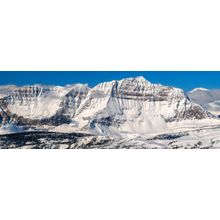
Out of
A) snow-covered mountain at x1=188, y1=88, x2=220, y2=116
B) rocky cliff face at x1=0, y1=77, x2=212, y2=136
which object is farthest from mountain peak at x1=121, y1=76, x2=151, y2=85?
snow-covered mountain at x1=188, y1=88, x2=220, y2=116

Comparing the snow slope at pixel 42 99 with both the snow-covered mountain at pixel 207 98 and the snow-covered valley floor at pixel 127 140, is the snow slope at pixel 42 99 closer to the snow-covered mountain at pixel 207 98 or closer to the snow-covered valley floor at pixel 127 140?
the snow-covered valley floor at pixel 127 140

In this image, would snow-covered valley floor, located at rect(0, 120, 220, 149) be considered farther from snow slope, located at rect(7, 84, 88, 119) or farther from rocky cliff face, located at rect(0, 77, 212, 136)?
snow slope, located at rect(7, 84, 88, 119)

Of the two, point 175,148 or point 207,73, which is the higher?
point 207,73

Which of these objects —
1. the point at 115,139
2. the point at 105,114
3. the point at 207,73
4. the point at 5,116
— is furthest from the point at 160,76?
the point at 5,116

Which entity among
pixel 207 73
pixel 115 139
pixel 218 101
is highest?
pixel 207 73

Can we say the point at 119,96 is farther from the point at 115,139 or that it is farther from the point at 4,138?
the point at 4,138

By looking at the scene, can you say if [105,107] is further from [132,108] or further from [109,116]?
[132,108]

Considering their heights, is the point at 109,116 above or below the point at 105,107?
below

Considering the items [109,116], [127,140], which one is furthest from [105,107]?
[127,140]
